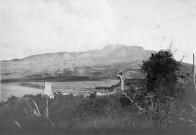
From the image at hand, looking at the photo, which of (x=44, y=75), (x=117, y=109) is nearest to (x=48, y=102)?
(x=44, y=75)

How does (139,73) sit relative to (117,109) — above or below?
above

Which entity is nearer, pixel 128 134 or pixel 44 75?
pixel 128 134

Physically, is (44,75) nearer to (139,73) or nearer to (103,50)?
A: (103,50)

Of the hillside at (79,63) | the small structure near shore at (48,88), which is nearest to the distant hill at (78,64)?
the hillside at (79,63)

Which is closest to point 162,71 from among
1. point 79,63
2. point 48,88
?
point 79,63

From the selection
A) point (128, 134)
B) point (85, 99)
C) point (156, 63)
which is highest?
point (156, 63)

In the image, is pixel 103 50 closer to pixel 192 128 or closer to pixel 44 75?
pixel 44 75

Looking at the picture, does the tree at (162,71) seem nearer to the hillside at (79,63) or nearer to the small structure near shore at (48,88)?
the hillside at (79,63)
